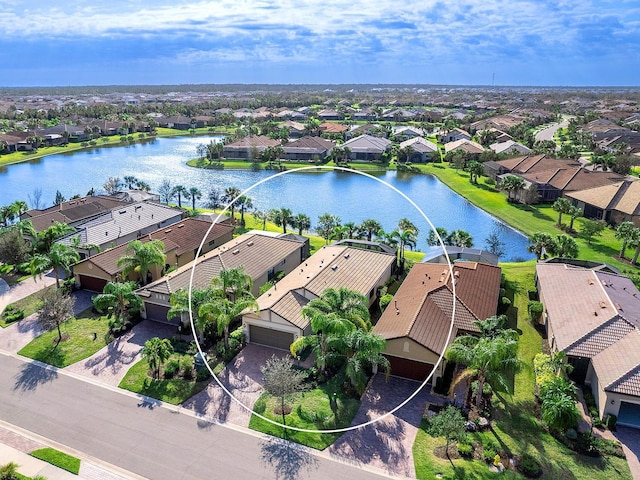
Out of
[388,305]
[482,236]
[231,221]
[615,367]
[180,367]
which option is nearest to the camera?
[615,367]

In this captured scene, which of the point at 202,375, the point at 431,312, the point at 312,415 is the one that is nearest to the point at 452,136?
the point at 431,312

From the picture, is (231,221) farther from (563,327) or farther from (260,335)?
(563,327)

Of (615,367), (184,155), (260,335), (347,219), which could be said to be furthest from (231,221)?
(184,155)

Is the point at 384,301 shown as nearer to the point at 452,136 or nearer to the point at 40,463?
the point at 40,463

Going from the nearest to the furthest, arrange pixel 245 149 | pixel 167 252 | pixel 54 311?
pixel 54 311 < pixel 167 252 < pixel 245 149

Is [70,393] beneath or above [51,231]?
beneath

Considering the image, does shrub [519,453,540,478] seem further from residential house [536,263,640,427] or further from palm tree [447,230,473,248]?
palm tree [447,230,473,248]

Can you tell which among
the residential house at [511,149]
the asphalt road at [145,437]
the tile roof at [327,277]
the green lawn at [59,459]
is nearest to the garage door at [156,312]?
the tile roof at [327,277]
